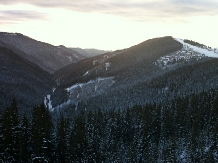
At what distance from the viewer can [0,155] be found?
41.8 m

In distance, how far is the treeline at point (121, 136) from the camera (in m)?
46.2

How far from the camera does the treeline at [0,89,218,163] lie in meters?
46.2

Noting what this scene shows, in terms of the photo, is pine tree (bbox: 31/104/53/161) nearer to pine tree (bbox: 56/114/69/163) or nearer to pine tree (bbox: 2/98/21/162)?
pine tree (bbox: 56/114/69/163)

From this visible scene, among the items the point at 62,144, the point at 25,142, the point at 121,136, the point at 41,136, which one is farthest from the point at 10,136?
the point at 121,136

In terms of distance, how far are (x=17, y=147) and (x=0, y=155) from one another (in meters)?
3.42

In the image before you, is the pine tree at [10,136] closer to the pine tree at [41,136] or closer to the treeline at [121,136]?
the treeline at [121,136]

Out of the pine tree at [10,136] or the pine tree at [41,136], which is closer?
the pine tree at [10,136]

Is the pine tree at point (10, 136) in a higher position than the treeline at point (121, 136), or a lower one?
higher

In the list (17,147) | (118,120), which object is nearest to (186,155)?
(118,120)

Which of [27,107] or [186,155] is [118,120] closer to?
[186,155]

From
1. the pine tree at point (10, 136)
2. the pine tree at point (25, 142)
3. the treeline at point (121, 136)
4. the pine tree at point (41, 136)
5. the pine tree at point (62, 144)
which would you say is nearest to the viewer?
the pine tree at point (10, 136)

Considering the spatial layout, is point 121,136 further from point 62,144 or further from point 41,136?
Answer: point 41,136

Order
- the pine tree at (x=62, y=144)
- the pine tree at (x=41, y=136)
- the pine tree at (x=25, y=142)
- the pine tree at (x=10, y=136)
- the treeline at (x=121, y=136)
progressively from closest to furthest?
the pine tree at (x=10, y=136) < the pine tree at (x=25, y=142) < the treeline at (x=121, y=136) < the pine tree at (x=41, y=136) < the pine tree at (x=62, y=144)

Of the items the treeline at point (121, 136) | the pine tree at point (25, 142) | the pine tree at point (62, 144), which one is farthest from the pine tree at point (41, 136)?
the pine tree at point (62, 144)
